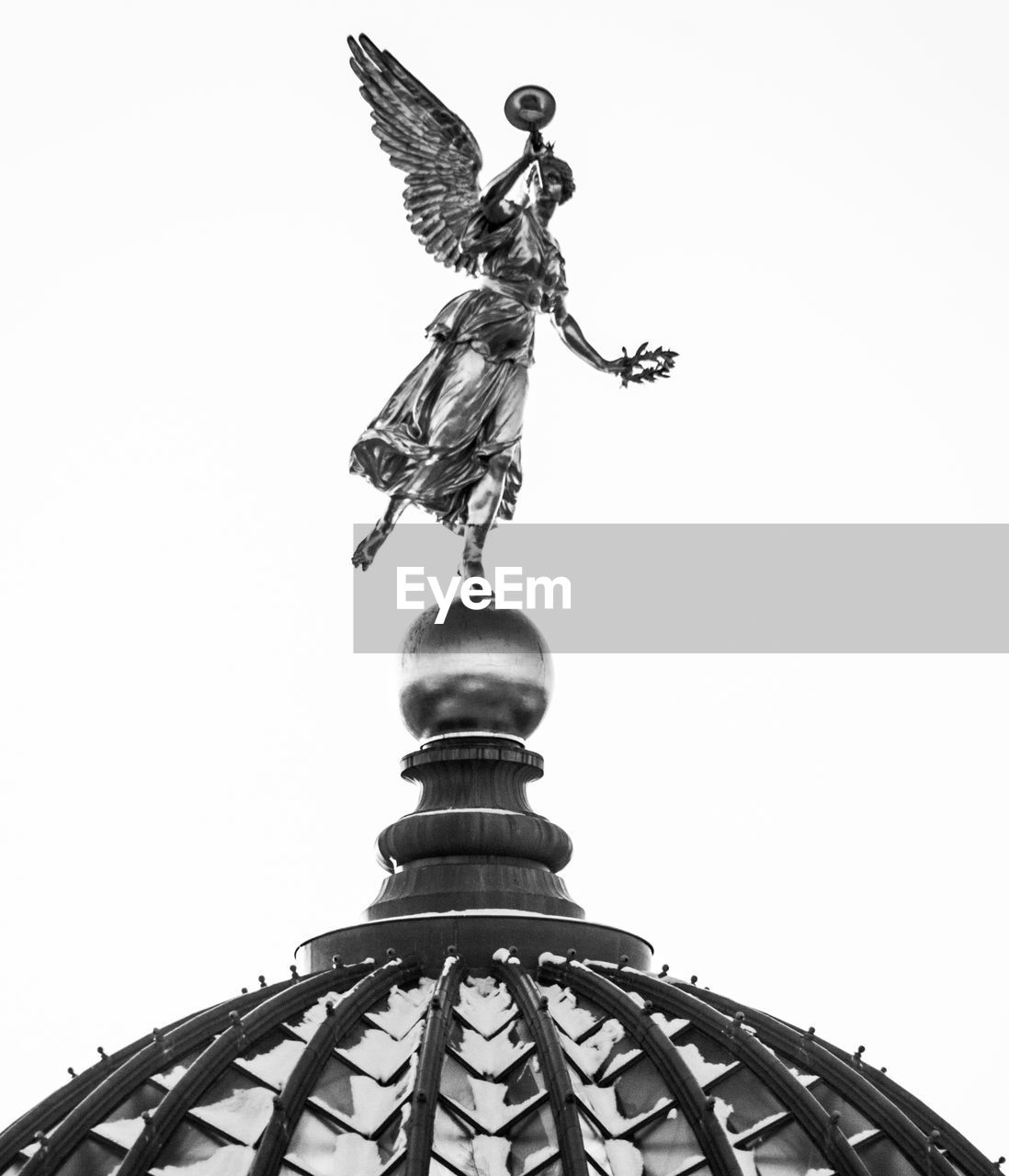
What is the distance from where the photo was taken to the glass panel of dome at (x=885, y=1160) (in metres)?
→ 29.9

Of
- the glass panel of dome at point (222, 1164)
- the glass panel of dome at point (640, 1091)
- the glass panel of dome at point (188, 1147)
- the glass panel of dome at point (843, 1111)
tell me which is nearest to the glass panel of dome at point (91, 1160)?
the glass panel of dome at point (188, 1147)

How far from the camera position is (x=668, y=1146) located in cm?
2928

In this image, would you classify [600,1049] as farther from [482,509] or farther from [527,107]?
[527,107]

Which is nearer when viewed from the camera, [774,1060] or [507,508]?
[774,1060]

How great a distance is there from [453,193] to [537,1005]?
862cm

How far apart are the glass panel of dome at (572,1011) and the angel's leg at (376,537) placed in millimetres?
5177

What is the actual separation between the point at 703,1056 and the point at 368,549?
673 centimetres

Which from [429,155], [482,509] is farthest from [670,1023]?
[429,155]

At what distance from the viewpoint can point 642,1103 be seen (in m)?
29.7

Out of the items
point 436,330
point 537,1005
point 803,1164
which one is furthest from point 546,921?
point 436,330

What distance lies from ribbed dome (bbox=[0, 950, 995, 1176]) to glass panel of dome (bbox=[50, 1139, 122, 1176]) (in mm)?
19

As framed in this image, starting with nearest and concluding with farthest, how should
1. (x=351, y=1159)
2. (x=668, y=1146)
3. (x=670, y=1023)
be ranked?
(x=351, y=1159), (x=668, y=1146), (x=670, y=1023)

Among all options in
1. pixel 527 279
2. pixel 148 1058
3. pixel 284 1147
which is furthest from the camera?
pixel 527 279

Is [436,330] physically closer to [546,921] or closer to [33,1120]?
[546,921]
